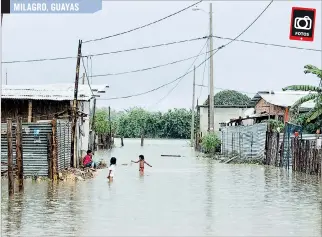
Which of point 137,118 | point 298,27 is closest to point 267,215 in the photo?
point 298,27

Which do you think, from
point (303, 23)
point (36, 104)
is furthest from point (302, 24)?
point (36, 104)

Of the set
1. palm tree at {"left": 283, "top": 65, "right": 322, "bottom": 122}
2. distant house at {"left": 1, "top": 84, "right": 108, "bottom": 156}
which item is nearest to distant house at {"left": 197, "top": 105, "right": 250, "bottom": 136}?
palm tree at {"left": 283, "top": 65, "right": 322, "bottom": 122}

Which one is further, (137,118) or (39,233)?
(137,118)

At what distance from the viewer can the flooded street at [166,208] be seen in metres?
12.0

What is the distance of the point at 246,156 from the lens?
40.8 metres

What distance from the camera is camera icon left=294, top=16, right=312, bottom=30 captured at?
19.2 meters

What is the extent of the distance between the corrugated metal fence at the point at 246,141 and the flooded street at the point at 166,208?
1288 centimetres

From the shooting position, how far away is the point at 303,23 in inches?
762

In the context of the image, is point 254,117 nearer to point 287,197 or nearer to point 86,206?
point 287,197

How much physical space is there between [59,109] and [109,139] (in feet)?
139

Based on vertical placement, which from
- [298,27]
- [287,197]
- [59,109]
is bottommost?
[287,197]

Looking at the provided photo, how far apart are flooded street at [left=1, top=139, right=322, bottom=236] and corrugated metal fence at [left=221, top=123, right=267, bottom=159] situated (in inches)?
507

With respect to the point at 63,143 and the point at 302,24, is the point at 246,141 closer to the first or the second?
the point at 63,143

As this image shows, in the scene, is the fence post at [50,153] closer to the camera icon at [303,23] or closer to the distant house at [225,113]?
the camera icon at [303,23]
